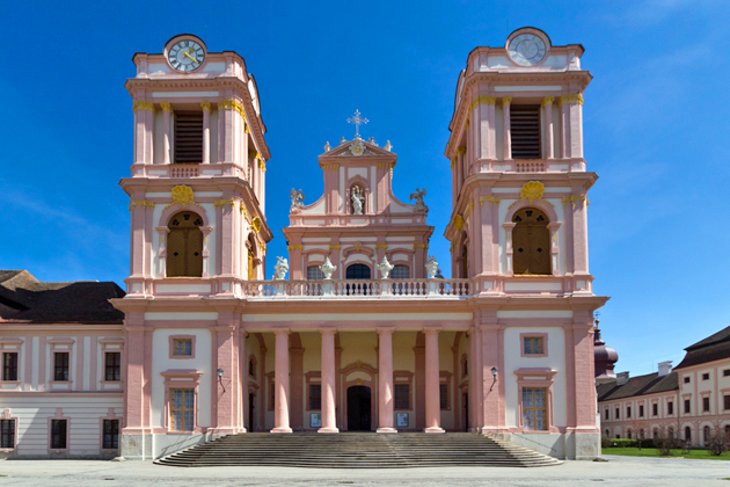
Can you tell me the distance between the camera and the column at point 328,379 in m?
40.6

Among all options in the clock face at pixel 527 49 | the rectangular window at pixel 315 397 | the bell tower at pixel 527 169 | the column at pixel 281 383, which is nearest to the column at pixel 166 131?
the column at pixel 281 383

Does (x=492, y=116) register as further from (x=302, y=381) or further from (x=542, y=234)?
(x=302, y=381)

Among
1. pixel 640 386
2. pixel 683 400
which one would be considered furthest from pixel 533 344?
pixel 640 386

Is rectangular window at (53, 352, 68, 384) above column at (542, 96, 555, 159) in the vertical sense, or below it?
below

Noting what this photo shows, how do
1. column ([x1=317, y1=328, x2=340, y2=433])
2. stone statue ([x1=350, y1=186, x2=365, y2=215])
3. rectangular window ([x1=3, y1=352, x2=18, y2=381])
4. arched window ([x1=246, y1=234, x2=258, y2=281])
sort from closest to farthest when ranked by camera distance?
1. column ([x1=317, y1=328, x2=340, y2=433])
2. rectangular window ([x1=3, y1=352, x2=18, y2=381])
3. arched window ([x1=246, y1=234, x2=258, y2=281])
4. stone statue ([x1=350, y1=186, x2=365, y2=215])

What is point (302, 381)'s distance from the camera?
46.0 meters

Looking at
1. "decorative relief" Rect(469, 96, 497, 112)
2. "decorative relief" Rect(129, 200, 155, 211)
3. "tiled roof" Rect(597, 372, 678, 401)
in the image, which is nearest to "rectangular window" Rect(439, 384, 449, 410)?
"decorative relief" Rect(469, 96, 497, 112)

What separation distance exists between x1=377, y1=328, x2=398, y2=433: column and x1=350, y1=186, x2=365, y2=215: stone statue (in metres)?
8.62

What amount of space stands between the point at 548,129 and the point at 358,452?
17.3 meters

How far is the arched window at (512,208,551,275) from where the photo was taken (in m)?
42.4

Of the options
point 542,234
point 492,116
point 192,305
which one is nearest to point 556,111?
point 492,116

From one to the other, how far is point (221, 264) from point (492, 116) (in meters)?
14.1

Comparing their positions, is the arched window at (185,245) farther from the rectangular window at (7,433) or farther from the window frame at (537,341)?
the window frame at (537,341)

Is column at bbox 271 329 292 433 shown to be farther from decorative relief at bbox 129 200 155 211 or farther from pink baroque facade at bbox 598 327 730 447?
pink baroque facade at bbox 598 327 730 447
